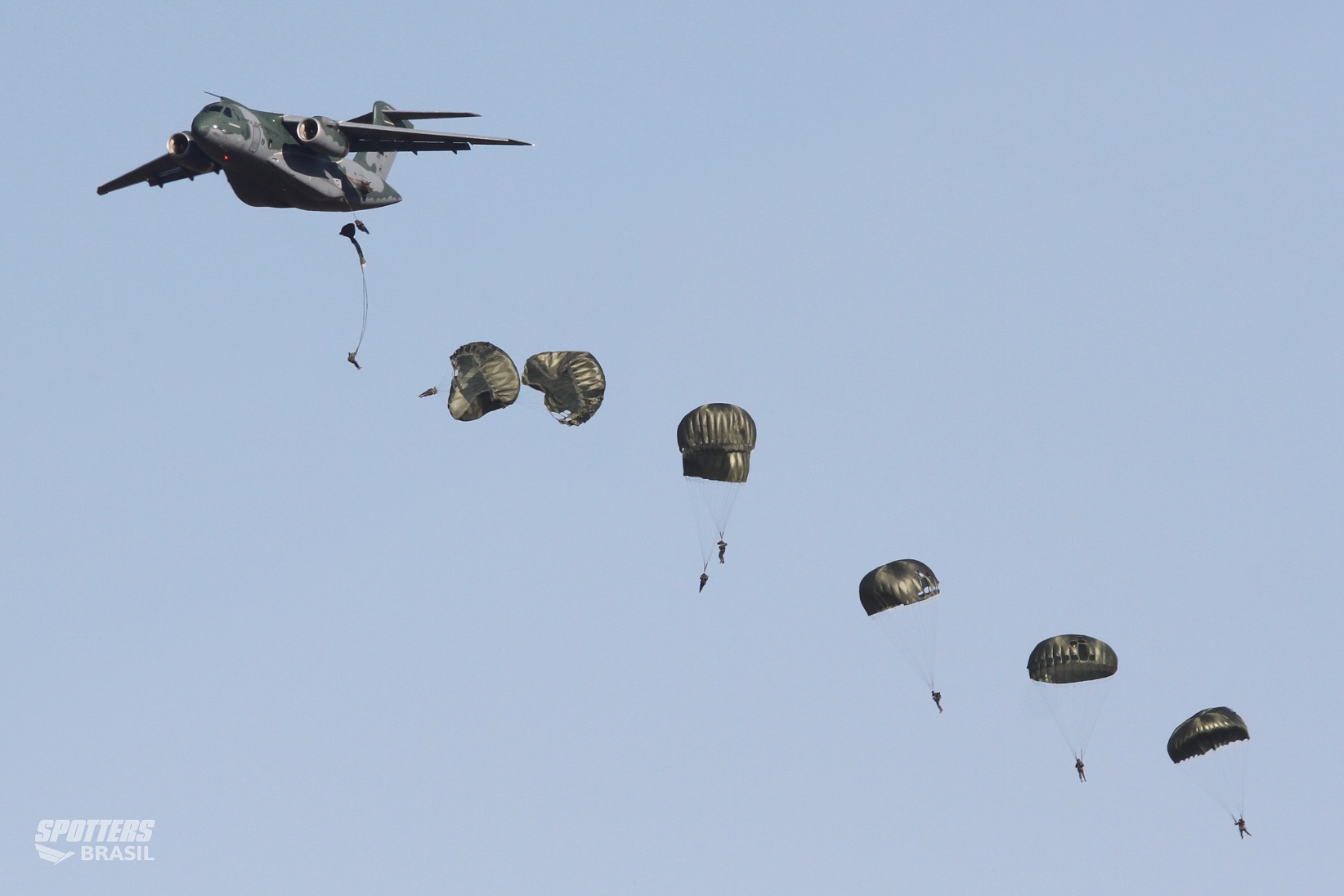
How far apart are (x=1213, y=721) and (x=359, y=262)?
30.6 metres

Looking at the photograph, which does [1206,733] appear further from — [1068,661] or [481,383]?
[481,383]

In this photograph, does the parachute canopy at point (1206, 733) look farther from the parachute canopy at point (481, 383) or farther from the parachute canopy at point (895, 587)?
the parachute canopy at point (481, 383)

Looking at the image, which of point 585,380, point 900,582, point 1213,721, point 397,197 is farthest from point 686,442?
point 1213,721

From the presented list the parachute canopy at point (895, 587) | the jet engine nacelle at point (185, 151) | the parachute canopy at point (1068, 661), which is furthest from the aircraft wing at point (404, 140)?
the parachute canopy at point (1068, 661)

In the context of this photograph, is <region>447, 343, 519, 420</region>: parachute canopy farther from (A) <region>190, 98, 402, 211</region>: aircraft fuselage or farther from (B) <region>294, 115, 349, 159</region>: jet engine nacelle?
(B) <region>294, 115, 349, 159</region>: jet engine nacelle

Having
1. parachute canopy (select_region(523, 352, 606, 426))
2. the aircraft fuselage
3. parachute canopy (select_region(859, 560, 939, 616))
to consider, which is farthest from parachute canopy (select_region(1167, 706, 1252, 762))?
the aircraft fuselage

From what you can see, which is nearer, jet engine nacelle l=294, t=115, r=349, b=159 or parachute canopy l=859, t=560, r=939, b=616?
jet engine nacelle l=294, t=115, r=349, b=159

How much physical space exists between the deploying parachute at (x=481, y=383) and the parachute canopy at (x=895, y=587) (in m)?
13.0

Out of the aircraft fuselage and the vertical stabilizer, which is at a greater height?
the vertical stabilizer

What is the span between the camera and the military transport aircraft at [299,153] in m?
58.1

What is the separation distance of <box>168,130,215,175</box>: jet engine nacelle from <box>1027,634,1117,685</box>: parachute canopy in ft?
98.9

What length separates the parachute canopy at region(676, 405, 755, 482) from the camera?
63.3 meters

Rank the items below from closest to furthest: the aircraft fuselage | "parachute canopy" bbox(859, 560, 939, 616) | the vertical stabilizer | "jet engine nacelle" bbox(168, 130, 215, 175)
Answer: the aircraft fuselage, "jet engine nacelle" bbox(168, 130, 215, 175), "parachute canopy" bbox(859, 560, 939, 616), the vertical stabilizer

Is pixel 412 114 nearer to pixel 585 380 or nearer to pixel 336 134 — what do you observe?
pixel 336 134
